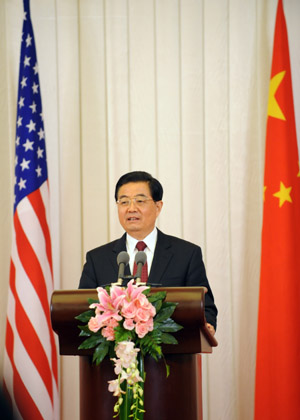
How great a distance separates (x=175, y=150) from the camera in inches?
179

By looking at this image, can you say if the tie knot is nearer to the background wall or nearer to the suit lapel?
the suit lapel

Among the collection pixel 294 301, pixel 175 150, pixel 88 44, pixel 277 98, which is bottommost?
pixel 294 301

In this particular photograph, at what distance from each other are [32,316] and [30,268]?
30 cm

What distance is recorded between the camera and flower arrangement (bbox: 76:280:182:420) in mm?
2014

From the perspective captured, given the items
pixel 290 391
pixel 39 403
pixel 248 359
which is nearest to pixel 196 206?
pixel 248 359

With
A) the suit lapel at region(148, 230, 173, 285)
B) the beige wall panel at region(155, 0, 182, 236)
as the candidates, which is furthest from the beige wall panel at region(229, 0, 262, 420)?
the suit lapel at region(148, 230, 173, 285)

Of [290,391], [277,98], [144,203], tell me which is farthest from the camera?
[277,98]

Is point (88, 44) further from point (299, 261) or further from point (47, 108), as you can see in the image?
point (299, 261)

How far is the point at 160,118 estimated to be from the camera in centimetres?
458

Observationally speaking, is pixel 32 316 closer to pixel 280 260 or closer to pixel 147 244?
pixel 147 244

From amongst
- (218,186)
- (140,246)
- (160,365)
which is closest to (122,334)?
(160,365)

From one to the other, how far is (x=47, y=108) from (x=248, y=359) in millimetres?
2276

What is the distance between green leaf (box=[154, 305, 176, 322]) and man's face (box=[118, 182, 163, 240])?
0.99m

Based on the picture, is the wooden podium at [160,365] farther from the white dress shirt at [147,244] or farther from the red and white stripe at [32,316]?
the red and white stripe at [32,316]
